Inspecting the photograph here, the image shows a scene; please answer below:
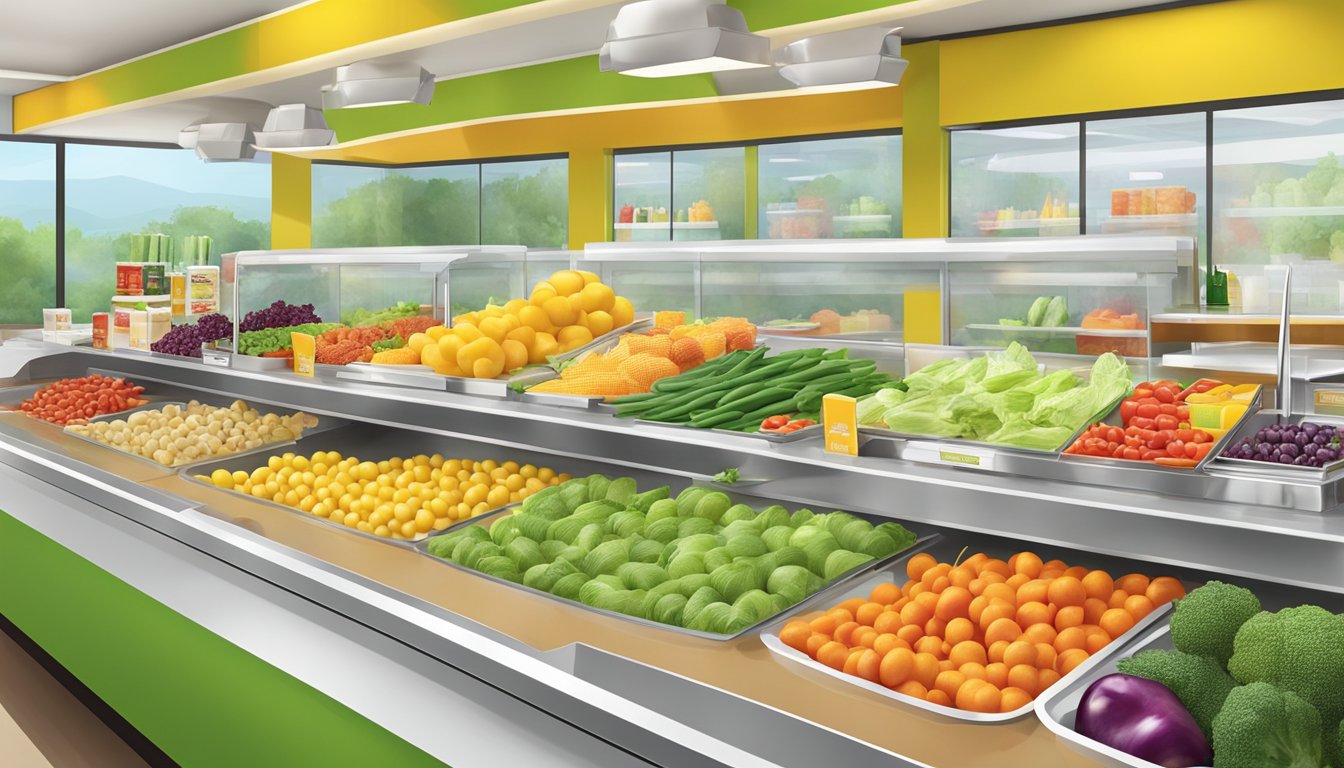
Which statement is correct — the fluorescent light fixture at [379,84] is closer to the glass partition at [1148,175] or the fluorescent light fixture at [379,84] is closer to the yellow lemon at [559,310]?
the yellow lemon at [559,310]

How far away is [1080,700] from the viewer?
157 cm

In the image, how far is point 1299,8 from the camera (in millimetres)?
6406

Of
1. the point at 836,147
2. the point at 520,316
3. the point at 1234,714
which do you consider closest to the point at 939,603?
the point at 1234,714

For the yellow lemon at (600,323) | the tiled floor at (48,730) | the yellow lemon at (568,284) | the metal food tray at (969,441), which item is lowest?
the tiled floor at (48,730)

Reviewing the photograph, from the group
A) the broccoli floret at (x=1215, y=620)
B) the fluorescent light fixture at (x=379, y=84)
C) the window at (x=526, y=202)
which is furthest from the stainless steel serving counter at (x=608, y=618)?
the window at (x=526, y=202)

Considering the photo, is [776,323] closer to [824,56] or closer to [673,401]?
[824,56]

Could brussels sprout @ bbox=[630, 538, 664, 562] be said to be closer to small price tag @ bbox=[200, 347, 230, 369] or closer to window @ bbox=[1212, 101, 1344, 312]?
small price tag @ bbox=[200, 347, 230, 369]

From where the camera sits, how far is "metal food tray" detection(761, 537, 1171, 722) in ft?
5.29

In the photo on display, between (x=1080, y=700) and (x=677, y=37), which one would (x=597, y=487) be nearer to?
(x=1080, y=700)

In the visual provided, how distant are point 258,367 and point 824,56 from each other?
289 centimetres

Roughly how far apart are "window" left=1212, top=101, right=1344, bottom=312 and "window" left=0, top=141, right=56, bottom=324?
1127cm

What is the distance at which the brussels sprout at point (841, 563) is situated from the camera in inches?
88.0

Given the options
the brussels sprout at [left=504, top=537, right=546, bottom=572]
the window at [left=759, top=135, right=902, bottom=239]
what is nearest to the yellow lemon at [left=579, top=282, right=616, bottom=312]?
the brussels sprout at [left=504, top=537, right=546, bottom=572]

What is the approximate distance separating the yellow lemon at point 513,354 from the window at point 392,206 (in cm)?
877
